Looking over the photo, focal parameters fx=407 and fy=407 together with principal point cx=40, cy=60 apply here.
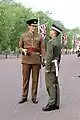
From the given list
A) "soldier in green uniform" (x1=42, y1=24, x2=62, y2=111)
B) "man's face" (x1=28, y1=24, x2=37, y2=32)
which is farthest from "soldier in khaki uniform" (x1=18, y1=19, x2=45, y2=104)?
"soldier in green uniform" (x1=42, y1=24, x2=62, y2=111)

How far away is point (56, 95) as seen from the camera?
28.3ft

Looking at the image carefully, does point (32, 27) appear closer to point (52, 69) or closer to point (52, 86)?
point (52, 69)

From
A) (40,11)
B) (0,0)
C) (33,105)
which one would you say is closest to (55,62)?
(33,105)

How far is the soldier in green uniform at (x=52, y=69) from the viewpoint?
8.48m

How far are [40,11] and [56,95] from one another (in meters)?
91.9

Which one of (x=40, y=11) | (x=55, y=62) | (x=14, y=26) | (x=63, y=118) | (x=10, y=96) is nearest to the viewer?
(x=63, y=118)

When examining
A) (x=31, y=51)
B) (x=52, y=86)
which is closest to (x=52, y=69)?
(x=52, y=86)

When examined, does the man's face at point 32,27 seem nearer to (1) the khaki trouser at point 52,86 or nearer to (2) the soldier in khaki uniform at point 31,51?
(2) the soldier in khaki uniform at point 31,51

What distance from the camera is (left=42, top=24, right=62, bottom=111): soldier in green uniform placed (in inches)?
334

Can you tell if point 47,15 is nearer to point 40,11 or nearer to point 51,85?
point 40,11

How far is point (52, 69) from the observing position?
8.57 metres

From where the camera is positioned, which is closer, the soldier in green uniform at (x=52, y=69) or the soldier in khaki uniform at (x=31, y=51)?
the soldier in green uniform at (x=52, y=69)

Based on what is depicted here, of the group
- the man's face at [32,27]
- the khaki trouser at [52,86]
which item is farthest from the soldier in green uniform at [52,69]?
the man's face at [32,27]

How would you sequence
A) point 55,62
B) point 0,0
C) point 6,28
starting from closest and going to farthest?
point 55,62 < point 6,28 < point 0,0
